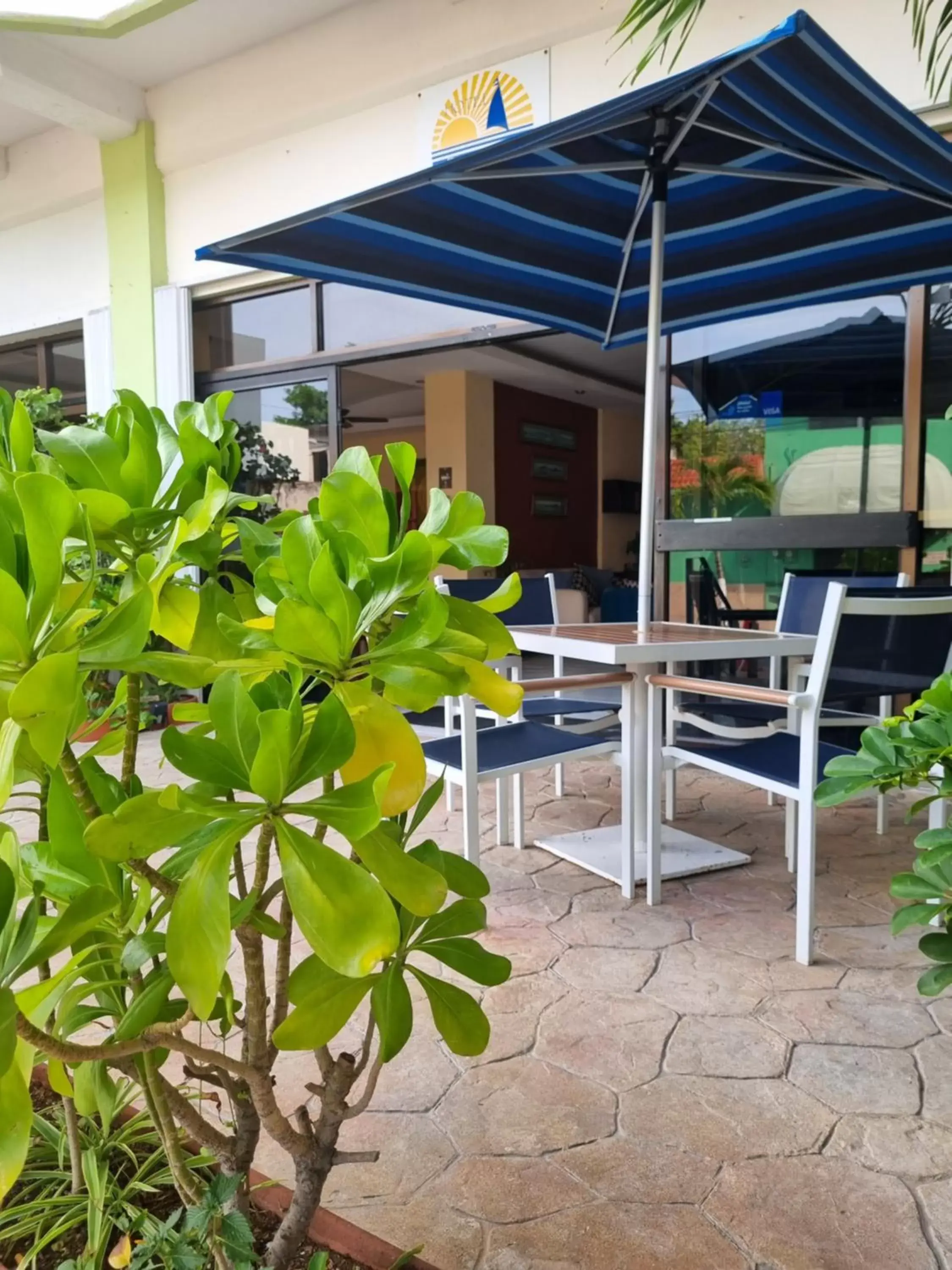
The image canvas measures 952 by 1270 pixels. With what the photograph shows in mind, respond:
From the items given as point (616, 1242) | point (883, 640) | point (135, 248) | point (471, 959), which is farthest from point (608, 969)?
point (135, 248)

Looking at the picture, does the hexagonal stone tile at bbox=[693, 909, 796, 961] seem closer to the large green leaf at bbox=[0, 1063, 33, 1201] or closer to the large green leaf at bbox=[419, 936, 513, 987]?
the large green leaf at bbox=[419, 936, 513, 987]

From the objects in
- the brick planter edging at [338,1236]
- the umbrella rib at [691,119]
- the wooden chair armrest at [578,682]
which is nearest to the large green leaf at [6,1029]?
the brick planter edging at [338,1236]

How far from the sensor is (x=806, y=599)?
3.08 metres

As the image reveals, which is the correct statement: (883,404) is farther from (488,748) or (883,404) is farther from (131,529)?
(131,529)

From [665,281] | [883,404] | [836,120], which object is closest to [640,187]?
[665,281]

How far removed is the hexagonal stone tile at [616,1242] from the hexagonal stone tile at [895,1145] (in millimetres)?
307

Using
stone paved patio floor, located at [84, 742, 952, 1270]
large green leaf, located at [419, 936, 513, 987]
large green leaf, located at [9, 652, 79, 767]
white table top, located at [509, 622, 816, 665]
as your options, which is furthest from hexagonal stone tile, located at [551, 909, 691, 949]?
large green leaf, located at [9, 652, 79, 767]

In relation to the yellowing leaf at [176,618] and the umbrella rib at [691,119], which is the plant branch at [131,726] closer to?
the yellowing leaf at [176,618]

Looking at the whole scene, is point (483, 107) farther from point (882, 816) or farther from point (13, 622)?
point (13, 622)

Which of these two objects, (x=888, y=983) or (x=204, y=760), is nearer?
(x=204, y=760)

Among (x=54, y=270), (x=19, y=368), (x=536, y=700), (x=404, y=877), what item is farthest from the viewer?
(x=19, y=368)

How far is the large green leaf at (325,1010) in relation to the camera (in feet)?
2.01

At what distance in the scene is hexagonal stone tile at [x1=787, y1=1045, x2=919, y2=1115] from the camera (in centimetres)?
148

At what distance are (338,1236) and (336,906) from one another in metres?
0.70
